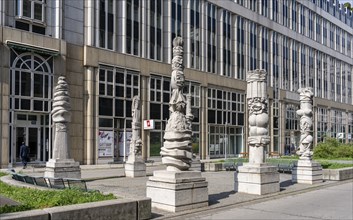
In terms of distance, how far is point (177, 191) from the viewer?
1109cm

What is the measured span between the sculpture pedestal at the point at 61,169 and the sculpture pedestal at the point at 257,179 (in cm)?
615

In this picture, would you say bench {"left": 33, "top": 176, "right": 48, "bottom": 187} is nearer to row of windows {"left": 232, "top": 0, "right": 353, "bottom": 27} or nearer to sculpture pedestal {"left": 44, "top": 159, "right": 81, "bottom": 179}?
sculpture pedestal {"left": 44, "top": 159, "right": 81, "bottom": 179}

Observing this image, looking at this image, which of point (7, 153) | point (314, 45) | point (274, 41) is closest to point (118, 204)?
point (7, 153)

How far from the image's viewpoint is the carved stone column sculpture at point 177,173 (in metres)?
11.2

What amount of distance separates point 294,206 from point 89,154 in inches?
874

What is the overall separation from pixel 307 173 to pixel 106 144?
18763 mm

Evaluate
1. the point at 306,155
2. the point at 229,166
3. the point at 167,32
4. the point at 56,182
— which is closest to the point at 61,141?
the point at 56,182

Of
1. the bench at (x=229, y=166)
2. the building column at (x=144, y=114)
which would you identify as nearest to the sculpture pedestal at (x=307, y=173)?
the bench at (x=229, y=166)

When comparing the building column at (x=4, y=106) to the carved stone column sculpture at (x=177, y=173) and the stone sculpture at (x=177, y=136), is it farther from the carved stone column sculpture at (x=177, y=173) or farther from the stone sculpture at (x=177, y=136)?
the stone sculpture at (x=177, y=136)

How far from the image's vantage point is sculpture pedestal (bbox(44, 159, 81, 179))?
15852 millimetres

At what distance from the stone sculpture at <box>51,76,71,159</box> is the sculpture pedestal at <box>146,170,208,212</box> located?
5.73 meters

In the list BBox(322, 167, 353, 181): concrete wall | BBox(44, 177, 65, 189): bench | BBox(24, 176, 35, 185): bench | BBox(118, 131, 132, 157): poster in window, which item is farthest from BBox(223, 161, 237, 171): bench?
BBox(24, 176, 35, 185): bench

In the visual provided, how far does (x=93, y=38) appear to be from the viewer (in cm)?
3353

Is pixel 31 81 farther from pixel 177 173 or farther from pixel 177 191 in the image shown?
pixel 177 191
